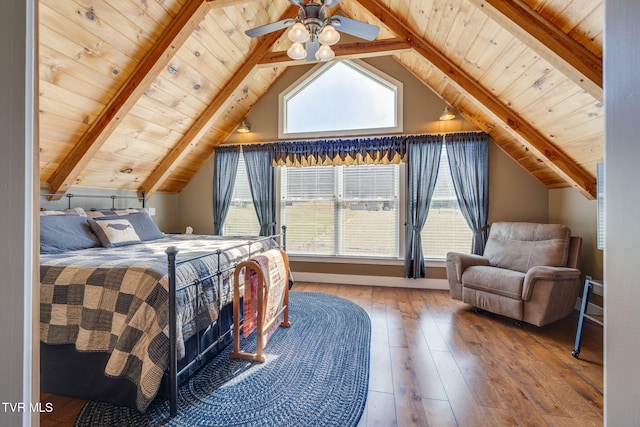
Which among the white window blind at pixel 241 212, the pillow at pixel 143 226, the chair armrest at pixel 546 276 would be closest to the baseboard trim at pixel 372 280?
the white window blind at pixel 241 212

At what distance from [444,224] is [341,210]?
1.49 metres

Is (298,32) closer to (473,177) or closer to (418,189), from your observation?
(418,189)

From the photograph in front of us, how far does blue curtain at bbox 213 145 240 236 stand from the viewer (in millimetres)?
4750

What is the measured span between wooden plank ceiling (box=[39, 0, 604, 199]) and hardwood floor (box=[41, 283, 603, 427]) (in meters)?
1.73

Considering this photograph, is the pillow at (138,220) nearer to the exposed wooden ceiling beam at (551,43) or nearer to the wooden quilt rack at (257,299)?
the wooden quilt rack at (257,299)

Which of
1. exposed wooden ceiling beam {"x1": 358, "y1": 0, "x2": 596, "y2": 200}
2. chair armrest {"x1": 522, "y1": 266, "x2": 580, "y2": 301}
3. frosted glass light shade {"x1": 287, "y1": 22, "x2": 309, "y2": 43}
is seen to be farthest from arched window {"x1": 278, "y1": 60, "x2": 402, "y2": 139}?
chair armrest {"x1": 522, "y1": 266, "x2": 580, "y2": 301}

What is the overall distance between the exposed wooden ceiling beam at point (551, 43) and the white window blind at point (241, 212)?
3771 millimetres

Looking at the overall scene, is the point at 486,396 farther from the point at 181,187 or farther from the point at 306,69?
the point at 181,187

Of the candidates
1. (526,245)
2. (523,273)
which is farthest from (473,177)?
(523,273)

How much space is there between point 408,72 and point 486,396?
3.96 metres

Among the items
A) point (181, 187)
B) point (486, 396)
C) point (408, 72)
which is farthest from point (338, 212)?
point (486, 396)

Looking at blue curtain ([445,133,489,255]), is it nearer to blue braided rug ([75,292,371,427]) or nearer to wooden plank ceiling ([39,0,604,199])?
wooden plank ceiling ([39,0,604,199])

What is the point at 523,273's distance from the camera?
3.15 meters

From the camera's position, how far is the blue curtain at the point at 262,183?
4.62 meters
